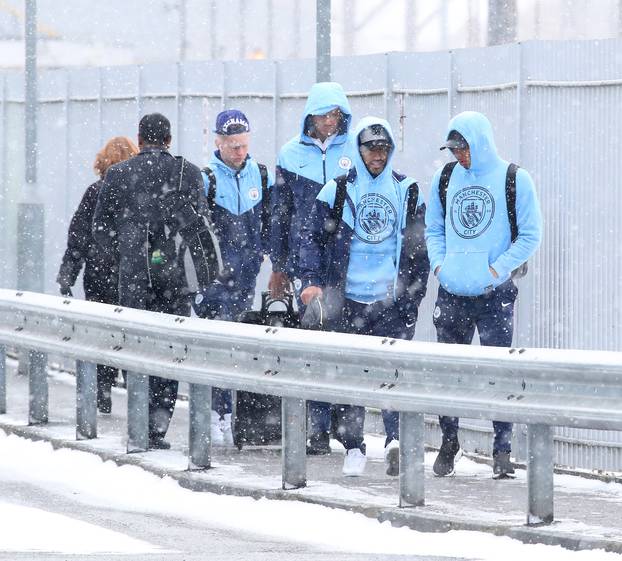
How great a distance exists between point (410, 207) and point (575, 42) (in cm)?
160

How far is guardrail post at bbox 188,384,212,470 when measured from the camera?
9.80 metres

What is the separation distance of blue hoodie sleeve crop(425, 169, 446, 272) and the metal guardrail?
40.3 inches

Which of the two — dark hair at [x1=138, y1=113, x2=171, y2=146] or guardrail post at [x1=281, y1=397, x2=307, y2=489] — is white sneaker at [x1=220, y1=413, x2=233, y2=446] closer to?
dark hair at [x1=138, y1=113, x2=171, y2=146]

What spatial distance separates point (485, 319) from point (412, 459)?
1666 millimetres

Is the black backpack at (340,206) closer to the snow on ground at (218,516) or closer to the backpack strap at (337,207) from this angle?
the backpack strap at (337,207)

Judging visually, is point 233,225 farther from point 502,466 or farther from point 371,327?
point 502,466

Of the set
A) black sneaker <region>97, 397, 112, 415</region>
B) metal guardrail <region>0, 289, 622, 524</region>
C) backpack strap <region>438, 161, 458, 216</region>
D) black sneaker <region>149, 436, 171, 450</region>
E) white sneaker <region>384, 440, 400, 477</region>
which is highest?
backpack strap <region>438, 161, 458, 216</region>

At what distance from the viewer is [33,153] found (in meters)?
16.1

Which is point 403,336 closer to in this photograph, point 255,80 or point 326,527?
point 326,527

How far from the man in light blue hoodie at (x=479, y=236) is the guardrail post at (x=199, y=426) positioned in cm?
125

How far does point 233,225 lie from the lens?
11.5 metres

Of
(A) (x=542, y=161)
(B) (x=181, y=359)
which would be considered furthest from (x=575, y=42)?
(B) (x=181, y=359)

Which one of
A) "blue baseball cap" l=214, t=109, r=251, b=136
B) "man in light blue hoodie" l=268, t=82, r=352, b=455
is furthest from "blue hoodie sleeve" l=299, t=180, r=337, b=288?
"blue baseball cap" l=214, t=109, r=251, b=136

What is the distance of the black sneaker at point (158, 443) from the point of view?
11.0m
